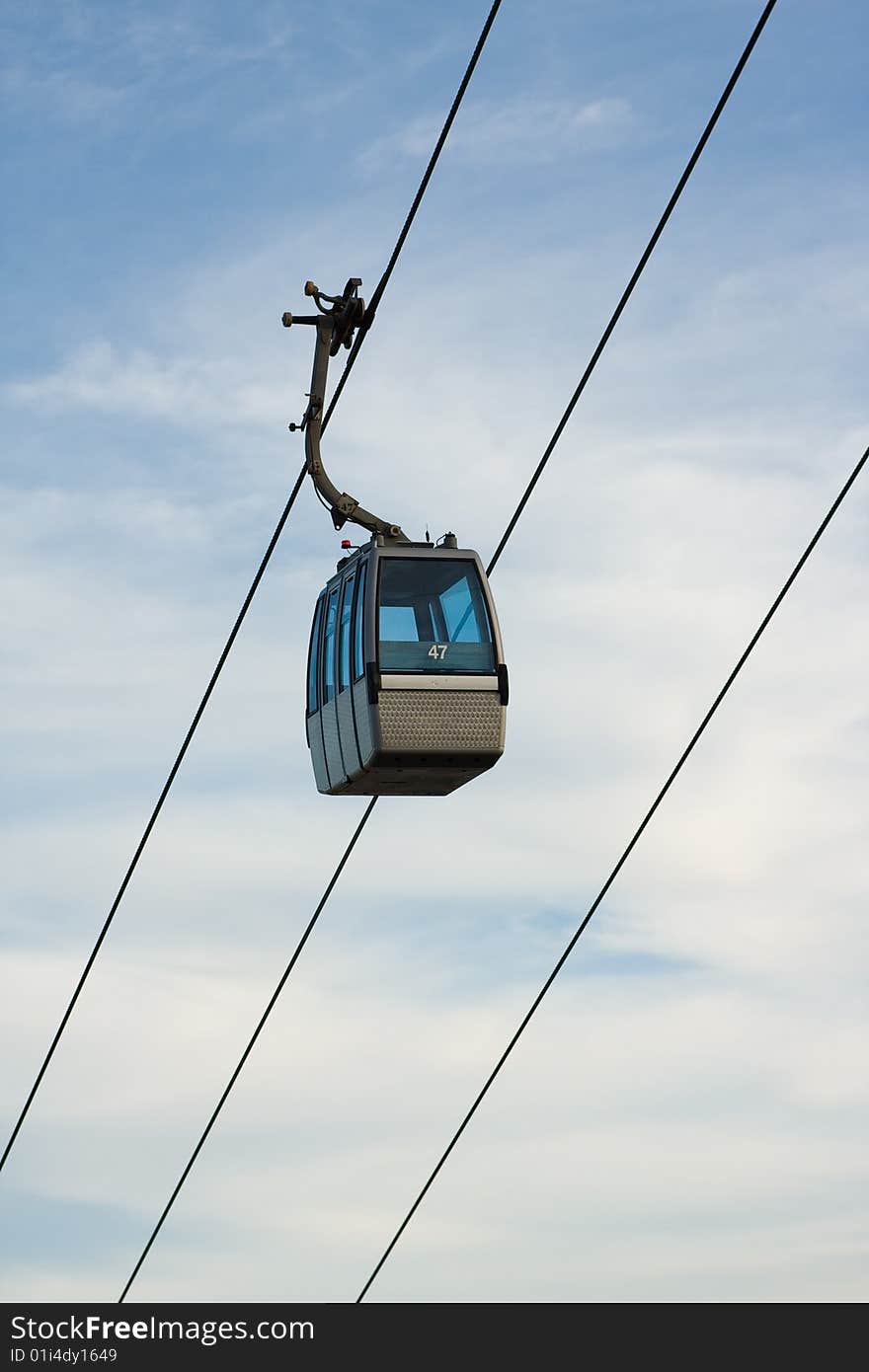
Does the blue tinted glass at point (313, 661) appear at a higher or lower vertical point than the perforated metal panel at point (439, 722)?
higher

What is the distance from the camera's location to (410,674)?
19.7 m

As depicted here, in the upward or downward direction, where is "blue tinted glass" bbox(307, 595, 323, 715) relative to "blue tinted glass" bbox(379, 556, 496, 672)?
upward

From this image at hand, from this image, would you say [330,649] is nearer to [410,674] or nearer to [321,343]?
[410,674]

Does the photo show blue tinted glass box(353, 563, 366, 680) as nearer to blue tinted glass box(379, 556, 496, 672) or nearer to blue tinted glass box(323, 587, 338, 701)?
blue tinted glass box(379, 556, 496, 672)

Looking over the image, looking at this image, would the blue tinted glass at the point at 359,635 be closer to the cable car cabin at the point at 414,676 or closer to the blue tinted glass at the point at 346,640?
the cable car cabin at the point at 414,676

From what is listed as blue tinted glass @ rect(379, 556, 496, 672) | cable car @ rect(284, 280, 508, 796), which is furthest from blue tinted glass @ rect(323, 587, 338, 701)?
blue tinted glass @ rect(379, 556, 496, 672)

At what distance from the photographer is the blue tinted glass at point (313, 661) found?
2141cm

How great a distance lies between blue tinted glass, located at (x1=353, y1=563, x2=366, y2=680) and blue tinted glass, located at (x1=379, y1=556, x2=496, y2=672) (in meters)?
0.19

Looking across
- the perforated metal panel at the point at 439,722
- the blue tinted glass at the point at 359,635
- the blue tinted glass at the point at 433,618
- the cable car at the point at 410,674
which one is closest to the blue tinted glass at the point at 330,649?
the cable car at the point at 410,674

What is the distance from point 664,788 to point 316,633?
3.58 metres

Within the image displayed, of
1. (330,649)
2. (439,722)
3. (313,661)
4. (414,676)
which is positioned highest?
(313,661)

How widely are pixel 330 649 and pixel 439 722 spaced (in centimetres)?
178

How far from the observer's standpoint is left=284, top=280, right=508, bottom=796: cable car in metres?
19.6

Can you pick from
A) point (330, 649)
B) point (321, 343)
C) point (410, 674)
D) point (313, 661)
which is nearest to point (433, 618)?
point (410, 674)
